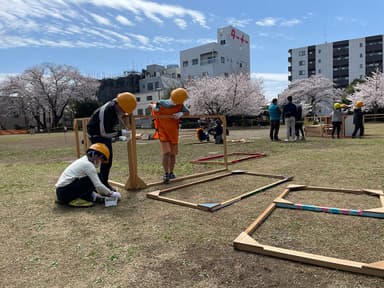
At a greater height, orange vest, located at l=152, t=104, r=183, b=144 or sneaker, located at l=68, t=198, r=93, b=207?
orange vest, located at l=152, t=104, r=183, b=144

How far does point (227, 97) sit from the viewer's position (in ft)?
109

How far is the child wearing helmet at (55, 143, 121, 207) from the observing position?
365cm

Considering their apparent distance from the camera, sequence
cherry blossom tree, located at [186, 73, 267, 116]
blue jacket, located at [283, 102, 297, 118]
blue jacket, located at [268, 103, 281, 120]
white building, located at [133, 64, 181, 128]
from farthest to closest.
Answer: white building, located at [133, 64, 181, 128], cherry blossom tree, located at [186, 73, 267, 116], blue jacket, located at [268, 103, 281, 120], blue jacket, located at [283, 102, 297, 118]

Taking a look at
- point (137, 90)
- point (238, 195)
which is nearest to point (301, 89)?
point (137, 90)

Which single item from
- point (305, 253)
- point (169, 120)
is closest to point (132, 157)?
point (169, 120)

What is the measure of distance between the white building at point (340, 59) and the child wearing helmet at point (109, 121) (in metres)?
70.3

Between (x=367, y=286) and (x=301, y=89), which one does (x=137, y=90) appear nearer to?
(x=301, y=89)

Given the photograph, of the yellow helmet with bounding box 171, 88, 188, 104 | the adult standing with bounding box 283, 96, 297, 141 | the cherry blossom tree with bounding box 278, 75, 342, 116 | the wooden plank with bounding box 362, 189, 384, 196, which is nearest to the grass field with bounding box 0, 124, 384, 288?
the wooden plank with bounding box 362, 189, 384, 196

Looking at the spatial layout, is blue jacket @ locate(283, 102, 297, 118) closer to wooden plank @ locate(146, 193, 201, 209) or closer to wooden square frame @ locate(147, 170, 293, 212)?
wooden square frame @ locate(147, 170, 293, 212)

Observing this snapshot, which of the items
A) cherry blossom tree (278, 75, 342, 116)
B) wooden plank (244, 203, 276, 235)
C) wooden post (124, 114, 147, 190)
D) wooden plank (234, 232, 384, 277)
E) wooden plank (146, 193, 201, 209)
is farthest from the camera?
cherry blossom tree (278, 75, 342, 116)

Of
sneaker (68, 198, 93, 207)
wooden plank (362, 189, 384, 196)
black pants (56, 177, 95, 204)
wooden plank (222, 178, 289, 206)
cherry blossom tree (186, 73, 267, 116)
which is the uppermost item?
cherry blossom tree (186, 73, 267, 116)

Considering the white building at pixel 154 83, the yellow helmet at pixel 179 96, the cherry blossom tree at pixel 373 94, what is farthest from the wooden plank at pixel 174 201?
the white building at pixel 154 83

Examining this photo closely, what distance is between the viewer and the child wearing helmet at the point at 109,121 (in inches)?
162

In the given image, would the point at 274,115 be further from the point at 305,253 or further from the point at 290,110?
the point at 305,253
